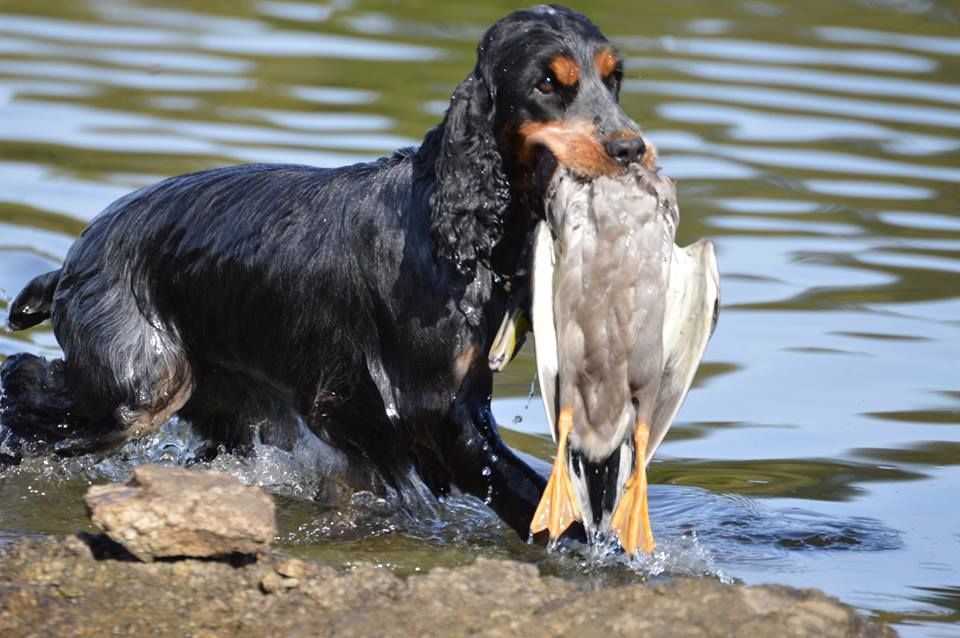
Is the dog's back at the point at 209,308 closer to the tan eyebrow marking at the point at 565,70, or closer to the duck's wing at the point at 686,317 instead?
the tan eyebrow marking at the point at 565,70

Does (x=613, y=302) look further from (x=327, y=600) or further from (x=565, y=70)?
(x=327, y=600)

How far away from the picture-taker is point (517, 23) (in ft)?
20.3

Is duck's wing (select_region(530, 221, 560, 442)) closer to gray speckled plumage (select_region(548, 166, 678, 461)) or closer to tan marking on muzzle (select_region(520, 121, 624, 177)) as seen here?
gray speckled plumage (select_region(548, 166, 678, 461))

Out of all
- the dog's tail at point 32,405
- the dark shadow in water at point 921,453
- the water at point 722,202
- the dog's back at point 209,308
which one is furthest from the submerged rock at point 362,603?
the dark shadow in water at point 921,453

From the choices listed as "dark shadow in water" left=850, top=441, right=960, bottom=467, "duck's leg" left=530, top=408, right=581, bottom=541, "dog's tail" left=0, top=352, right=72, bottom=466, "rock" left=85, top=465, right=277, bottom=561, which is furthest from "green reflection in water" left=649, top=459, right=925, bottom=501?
"rock" left=85, top=465, right=277, bottom=561

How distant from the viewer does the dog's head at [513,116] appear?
19.8 ft

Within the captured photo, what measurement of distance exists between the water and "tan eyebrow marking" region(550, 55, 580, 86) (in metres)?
1.62

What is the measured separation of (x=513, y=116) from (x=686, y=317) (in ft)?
2.94

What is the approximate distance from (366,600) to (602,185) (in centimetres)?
144

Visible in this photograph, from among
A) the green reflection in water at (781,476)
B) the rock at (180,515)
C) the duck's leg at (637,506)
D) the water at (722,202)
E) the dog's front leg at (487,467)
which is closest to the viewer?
the rock at (180,515)

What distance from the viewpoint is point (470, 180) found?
240 inches

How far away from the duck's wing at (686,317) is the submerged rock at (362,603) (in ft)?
2.59

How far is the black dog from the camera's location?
6.11m

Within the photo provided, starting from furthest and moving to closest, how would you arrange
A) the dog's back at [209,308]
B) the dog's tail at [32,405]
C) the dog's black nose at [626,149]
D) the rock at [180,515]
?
the dog's tail at [32,405] < the dog's back at [209,308] < the dog's black nose at [626,149] < the rock at [180,515]
